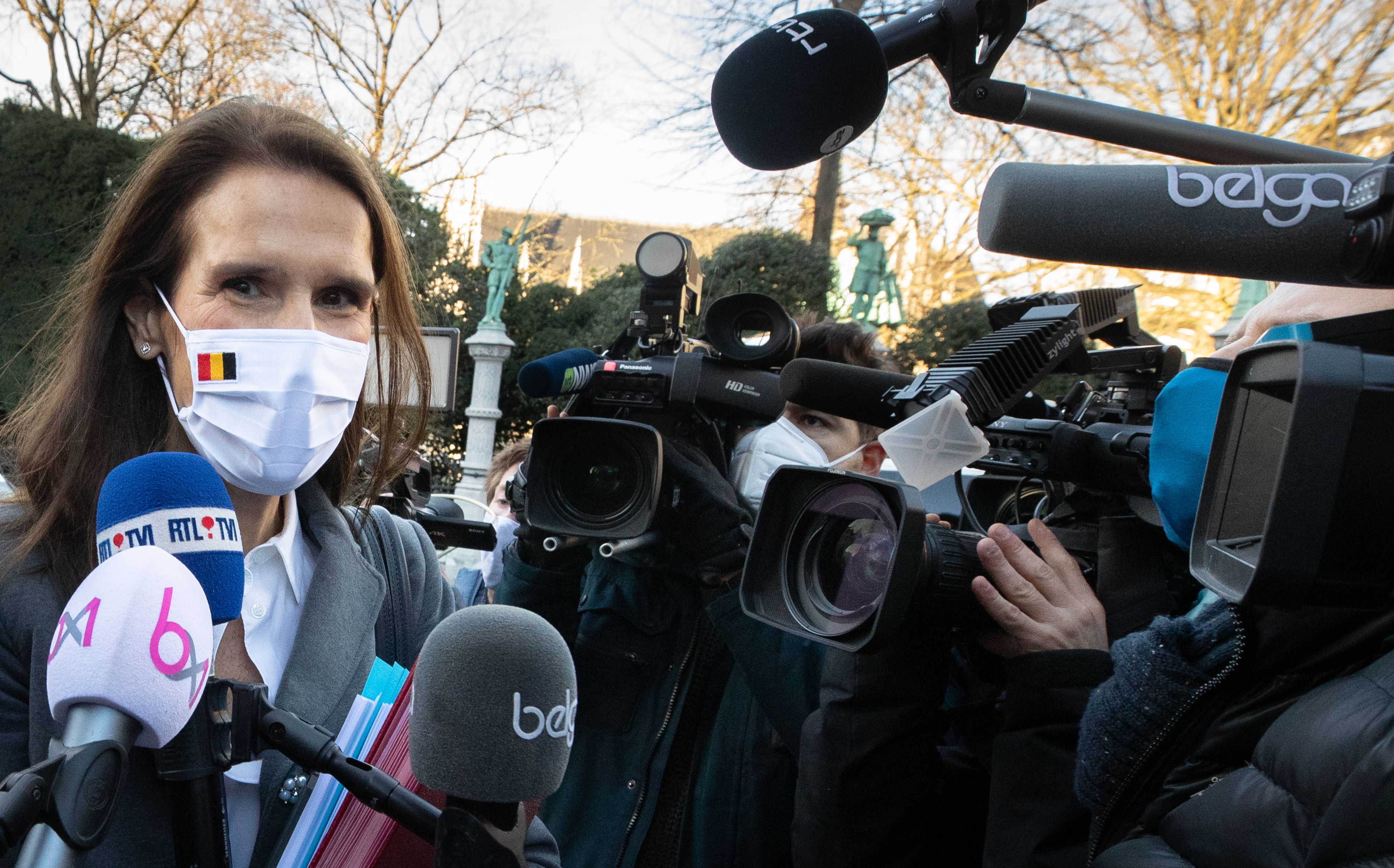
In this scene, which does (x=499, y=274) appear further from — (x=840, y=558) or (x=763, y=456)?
(x=840, y=558)

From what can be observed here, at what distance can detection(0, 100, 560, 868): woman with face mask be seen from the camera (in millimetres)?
1340

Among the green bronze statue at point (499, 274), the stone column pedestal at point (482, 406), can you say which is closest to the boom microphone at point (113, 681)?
the stone column pedestal at point (482, 406)

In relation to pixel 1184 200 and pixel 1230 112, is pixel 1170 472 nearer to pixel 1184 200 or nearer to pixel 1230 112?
pixel 1184 200

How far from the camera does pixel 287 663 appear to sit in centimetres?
137

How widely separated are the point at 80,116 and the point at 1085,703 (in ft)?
61.1

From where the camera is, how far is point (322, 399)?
1479 mm

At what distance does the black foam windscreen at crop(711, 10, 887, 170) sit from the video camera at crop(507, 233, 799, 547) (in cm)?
106

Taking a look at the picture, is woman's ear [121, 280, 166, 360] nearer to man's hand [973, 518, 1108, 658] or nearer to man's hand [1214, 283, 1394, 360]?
man's hand [973, 518, 1108, 658]

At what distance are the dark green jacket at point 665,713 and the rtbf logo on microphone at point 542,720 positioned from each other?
107 centimetres

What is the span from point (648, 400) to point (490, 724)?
136cm

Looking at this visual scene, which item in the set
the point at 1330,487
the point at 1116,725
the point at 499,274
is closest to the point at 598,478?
the point at 1116,725

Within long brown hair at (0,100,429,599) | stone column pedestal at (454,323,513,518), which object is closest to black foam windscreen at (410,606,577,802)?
long brown hair at (0,100,429,599)

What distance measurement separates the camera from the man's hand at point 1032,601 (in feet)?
4.50

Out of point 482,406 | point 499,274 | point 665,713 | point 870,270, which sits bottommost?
point 482,406
